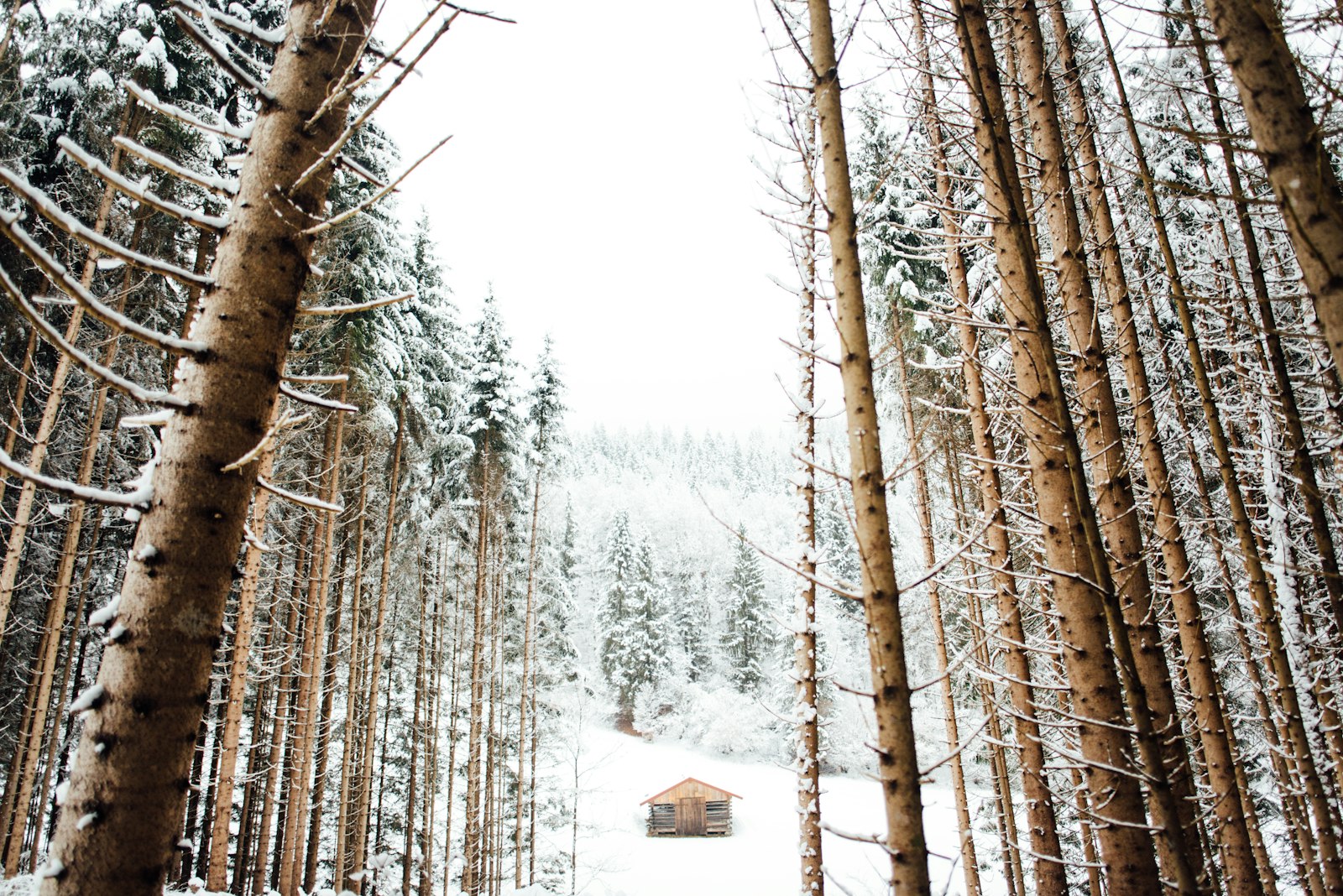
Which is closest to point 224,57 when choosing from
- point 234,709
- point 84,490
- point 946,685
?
point 84,490

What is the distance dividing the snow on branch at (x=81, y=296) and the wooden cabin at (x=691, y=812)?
3165cm

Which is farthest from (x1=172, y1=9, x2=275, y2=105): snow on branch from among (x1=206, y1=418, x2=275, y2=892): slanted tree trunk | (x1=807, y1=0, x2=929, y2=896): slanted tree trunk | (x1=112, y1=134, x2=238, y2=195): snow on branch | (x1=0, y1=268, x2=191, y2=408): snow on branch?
(x1=206, y1=418, x2=275, y2=892): slanted tree trunk

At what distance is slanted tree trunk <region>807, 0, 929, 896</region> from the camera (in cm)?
208

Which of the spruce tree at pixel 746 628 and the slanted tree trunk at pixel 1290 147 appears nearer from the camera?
the slanted tree trunk at pixel 1290 147

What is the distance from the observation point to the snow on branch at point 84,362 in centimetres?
129

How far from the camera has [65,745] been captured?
12672 mm

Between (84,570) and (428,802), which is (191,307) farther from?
(428,802)

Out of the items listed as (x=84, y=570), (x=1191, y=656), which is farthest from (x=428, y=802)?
(x=1191, y=656)

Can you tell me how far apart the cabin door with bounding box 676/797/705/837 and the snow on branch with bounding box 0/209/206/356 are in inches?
1282

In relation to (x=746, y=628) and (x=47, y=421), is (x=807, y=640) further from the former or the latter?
(x=746, y=628)

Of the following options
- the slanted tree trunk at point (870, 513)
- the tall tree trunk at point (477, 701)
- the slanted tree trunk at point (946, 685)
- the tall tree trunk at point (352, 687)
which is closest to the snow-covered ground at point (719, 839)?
the tall tree trunk at point (477, 701)

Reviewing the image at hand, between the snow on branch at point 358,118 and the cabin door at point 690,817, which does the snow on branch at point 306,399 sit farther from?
the cabin door at point 690,817

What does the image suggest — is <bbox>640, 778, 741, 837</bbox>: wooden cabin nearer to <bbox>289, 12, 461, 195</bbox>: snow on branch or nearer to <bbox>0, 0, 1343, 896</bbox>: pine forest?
<bbox>0, 0, 1343, 896</bbox>: pine forest

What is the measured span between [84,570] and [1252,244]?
17.5 metres
